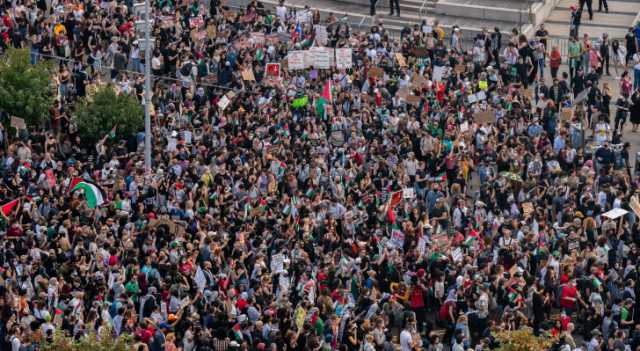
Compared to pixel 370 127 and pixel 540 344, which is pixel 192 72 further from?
pixel 540 344

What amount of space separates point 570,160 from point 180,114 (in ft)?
34.3

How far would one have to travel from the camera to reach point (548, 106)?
4200 centimetres

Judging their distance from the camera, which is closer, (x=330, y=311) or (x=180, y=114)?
(x=330, y=311)

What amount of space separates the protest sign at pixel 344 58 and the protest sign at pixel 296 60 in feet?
3.28

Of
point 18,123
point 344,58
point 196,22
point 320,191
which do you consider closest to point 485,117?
point 344,58

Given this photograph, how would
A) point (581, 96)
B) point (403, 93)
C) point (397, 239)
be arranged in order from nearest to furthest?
point (397, 239) < point (581, 96) < point (403, 93)

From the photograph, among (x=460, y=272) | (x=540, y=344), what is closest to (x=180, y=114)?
(x=460, y=272)

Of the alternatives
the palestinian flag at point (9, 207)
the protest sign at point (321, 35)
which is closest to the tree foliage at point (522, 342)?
the palestinian flag at point (9, 207)

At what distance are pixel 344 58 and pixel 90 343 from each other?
18473 mm

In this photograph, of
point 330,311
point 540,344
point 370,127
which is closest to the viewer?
point 540,344

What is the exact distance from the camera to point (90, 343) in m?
28.0

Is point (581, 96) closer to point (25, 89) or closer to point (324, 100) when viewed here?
point (324, 100)

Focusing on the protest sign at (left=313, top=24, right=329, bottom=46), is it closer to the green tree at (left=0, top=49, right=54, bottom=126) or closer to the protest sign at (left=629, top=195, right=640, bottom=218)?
the green tree at (left=0, top=49, right=54, bottom=126)

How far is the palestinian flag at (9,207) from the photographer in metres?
34.7
